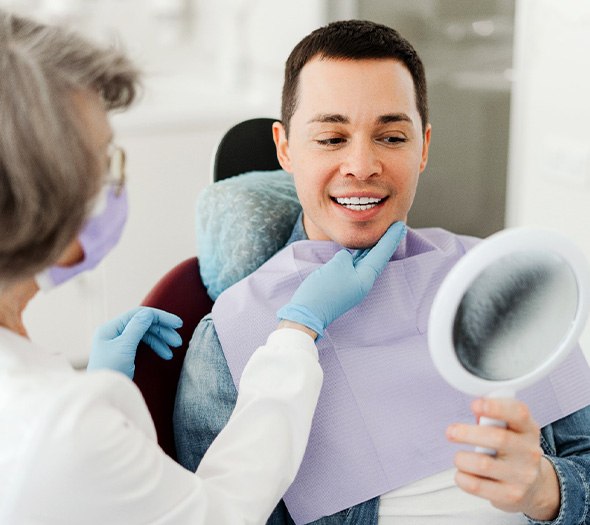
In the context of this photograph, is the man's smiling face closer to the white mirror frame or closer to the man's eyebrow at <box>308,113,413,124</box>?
the man's eyebrow at <box>308,113,413,124</box>

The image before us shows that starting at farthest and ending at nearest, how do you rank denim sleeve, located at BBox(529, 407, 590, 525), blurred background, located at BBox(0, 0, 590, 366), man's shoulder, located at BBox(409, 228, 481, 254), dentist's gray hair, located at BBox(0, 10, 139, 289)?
blurred background, located at BBox(0, 0, 590, 366), man's shoulder, located at BBox(409, 228, 481, 254), denim sleeve, located at BBox(529, 407, 590, 525), dentist's gray hair, located at BBox(0, 10, 139, 289)

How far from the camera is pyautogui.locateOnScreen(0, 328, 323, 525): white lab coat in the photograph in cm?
76

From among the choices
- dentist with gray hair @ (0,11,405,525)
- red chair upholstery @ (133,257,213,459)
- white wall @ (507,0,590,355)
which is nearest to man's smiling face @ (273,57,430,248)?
red chair upholstery @ (133,257,213,459)

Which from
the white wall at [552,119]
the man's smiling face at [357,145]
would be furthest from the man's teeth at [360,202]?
the white wall at [552,119]

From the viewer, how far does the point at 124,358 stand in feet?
3.92

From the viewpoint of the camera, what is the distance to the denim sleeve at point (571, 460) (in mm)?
1059

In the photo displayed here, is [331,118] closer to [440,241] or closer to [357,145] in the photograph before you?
[357,145]

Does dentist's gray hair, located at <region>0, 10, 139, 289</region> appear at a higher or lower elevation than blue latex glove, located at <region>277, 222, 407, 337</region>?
higher

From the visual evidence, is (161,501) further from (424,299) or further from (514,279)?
(424,299)

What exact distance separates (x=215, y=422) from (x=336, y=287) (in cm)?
27

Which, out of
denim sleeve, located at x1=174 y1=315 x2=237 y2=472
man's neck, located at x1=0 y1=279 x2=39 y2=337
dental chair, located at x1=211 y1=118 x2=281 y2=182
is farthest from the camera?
dental chair, located at x1=211 y1=118 x2=281 y2=182

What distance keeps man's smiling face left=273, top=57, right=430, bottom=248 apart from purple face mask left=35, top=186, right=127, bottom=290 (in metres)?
0.44

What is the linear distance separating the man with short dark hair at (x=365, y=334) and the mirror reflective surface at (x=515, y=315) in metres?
0.27

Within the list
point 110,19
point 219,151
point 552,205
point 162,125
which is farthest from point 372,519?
point 110,19
